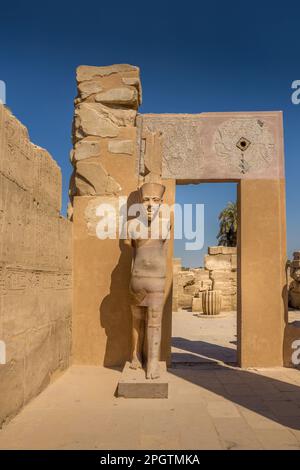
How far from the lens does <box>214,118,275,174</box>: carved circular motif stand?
599 cm

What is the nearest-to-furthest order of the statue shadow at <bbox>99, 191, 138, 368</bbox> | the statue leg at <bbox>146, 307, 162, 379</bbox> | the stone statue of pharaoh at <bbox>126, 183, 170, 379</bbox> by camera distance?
the statue leg at <bbox>146, 307, 162, 379</bbox>
the stone statue of pharaoh at <bbox>126, 183, 170, 379</bbox>
the statue shadow at <bbox>99, 191, 138, 368</bbox>

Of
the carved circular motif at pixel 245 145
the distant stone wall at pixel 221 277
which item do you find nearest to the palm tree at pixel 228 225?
the distant stone wall at pixel 221 277

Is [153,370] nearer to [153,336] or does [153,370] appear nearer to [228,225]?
[153,336]

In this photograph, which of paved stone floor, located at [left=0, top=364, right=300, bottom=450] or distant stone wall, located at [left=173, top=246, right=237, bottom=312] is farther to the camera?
distant stone wall, located at [left=173, top=246, right=237, bottom=312]

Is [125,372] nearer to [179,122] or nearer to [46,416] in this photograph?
[46,416]

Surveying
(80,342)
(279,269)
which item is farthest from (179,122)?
(80,342)

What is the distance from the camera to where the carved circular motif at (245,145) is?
5.99 meters

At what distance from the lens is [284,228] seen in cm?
596

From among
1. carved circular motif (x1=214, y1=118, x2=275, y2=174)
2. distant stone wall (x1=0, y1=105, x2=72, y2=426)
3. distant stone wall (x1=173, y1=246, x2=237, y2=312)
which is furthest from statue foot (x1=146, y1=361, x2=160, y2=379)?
distant stone wall (x1=173, y1=246, x2=237, y2=312)

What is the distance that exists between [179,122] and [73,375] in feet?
12.0

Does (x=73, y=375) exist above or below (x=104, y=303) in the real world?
below

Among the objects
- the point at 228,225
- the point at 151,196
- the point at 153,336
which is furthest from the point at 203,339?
the point at 228,225

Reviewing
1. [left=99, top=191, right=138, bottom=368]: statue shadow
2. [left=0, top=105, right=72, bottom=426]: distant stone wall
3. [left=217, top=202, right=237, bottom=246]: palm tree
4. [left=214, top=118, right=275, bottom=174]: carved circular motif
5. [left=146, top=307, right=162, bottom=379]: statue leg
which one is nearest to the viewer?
[left=0, top=105, right=72, bottom=426]: distant stone wall

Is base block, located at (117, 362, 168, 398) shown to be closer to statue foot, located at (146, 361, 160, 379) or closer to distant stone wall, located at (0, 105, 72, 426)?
statue foot, located at (146, 361, 160, 379)
